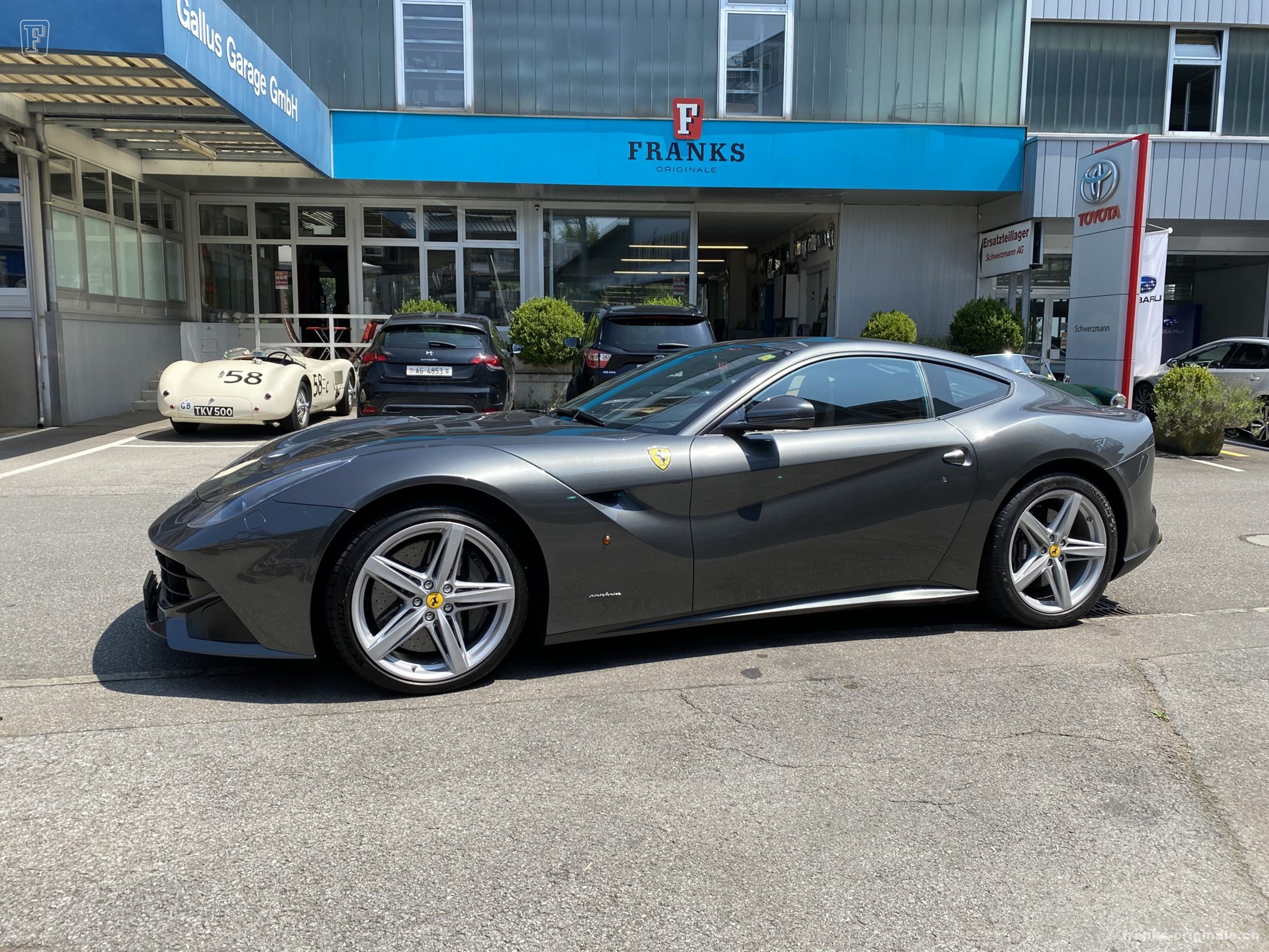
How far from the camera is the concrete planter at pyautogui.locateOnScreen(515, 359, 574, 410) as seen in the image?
15734mm

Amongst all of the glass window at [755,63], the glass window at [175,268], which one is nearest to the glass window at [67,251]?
the glass window at [175,268]

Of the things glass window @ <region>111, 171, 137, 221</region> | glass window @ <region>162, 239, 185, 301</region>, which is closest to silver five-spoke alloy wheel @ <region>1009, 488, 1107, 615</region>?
glass window @ <region>111, 171, 137, 221</region>

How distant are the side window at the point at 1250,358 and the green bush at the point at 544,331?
969 cm

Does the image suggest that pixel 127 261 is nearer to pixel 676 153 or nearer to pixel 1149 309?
pixel 676 153

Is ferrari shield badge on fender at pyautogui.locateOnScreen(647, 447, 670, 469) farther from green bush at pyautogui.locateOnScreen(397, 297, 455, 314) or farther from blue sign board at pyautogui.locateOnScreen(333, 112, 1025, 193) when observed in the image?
blue sign board at pyautogui.locateOnScreen(333, 112, 1025, 193)

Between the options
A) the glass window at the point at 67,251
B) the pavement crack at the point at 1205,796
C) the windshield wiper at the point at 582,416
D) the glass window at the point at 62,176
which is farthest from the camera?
the glass window at the point at 67,251

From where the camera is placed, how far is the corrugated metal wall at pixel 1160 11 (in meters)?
17.7

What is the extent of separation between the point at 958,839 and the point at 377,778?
1734 millimetres

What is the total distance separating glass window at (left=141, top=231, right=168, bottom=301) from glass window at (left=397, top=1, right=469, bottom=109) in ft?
16.0

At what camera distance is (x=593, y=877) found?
2.50 m

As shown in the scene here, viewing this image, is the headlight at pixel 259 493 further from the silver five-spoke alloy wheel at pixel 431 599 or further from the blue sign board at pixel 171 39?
the blue sign board at pixel 171 39

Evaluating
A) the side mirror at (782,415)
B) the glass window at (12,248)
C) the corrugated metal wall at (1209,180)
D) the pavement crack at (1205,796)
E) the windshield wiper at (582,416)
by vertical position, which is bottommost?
the pavement crack at (1205,796)

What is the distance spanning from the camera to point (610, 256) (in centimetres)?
1847

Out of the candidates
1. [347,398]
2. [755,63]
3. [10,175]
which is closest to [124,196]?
[10,175]
